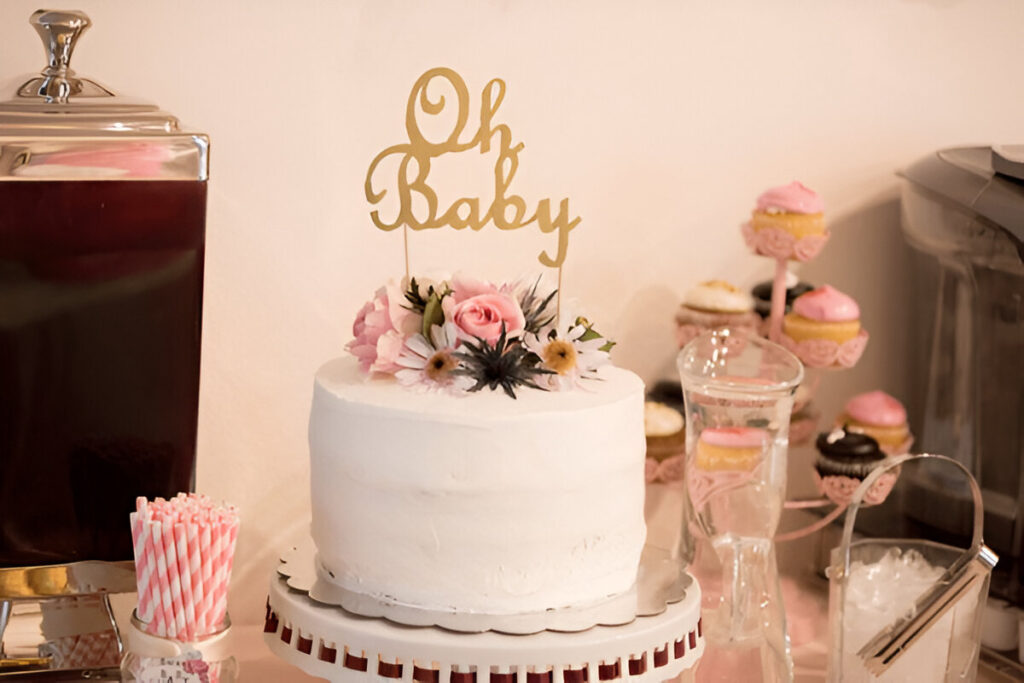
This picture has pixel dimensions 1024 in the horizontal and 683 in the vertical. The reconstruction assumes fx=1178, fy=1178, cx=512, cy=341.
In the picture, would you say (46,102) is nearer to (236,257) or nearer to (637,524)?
(236,257)

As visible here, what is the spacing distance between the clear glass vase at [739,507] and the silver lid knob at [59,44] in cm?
72

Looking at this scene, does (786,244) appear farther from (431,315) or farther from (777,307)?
(431,315)

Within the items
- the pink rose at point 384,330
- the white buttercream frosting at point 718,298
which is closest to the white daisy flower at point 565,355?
the pink rose at point 384,330

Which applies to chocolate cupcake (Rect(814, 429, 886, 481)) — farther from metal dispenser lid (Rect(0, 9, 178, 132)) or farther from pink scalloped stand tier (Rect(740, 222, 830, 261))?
metal dispenser lid (Rect(0, 9, 178, 132))

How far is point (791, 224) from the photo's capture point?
4.89 feet

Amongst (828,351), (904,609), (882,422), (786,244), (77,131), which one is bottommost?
(904,609)

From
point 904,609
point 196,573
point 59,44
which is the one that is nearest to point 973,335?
point 904,609

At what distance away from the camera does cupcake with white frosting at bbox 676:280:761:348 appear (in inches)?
59.4

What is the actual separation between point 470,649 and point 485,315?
0.97 feet

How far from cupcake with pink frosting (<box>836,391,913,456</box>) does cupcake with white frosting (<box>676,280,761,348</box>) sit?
0.62 feet

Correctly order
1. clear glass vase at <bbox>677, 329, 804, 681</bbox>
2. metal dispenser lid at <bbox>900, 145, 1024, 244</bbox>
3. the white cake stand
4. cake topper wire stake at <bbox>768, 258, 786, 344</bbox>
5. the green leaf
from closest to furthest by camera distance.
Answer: the white cake stand
the green leaf
clear glass vase at <bbox>677, 329, 804, 681</bbox>
metal dispenser lid at <bbox>900, 145, 1024, 244</bbox>
cake topper wire stake at <bbox>768, 258, 786, 344</bbox>

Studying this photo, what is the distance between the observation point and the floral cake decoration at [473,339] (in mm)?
1071

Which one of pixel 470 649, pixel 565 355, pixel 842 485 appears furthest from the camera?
pixel 842 485

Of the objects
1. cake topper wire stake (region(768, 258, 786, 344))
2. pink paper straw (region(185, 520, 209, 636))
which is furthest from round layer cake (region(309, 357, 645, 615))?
cake topper wire stake (region(768, 258, 786, 344))
